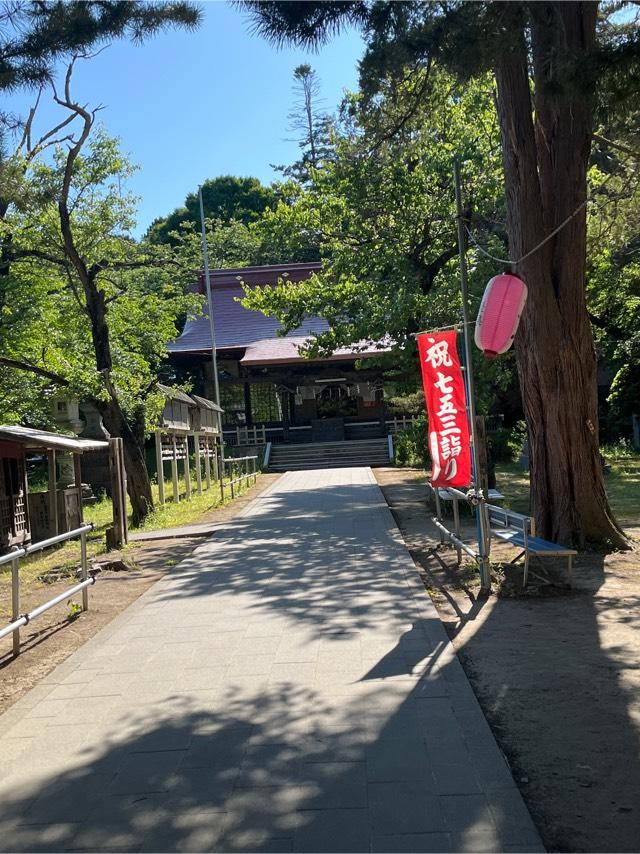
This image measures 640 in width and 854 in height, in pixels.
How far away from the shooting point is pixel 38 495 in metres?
15.6

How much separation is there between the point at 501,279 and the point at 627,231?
854 cm

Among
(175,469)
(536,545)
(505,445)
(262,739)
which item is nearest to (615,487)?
(505,445)

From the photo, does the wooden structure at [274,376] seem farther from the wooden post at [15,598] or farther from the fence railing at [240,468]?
the wooden post at [15,598]

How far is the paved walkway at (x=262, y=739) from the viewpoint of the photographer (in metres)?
3.20

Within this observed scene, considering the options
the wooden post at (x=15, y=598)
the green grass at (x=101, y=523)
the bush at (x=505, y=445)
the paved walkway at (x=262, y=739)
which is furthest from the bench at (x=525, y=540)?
the bush at (x=505, y=445)

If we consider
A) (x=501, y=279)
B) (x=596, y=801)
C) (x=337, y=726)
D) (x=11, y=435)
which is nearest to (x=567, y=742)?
(x=596, y=801)

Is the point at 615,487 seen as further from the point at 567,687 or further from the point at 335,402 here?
the point at 335,402

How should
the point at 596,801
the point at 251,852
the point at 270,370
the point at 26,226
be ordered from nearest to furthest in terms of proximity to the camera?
the point at 251,852
the point at 596,801
the point at 26,226
the point at 270,370

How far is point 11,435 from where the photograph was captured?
13.4 metres

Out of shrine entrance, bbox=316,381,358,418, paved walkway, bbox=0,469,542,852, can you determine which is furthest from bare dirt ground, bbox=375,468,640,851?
shrine entrance, bbox=316,381,358,418

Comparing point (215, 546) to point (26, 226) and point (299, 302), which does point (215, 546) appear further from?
point (26, 226)

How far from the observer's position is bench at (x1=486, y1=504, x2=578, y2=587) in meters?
7.53

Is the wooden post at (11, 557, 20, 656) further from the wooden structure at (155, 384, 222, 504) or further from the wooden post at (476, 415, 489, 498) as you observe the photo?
the wooden structure at (155, 384, 222, 504)

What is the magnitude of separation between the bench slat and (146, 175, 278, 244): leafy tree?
4061 cm
